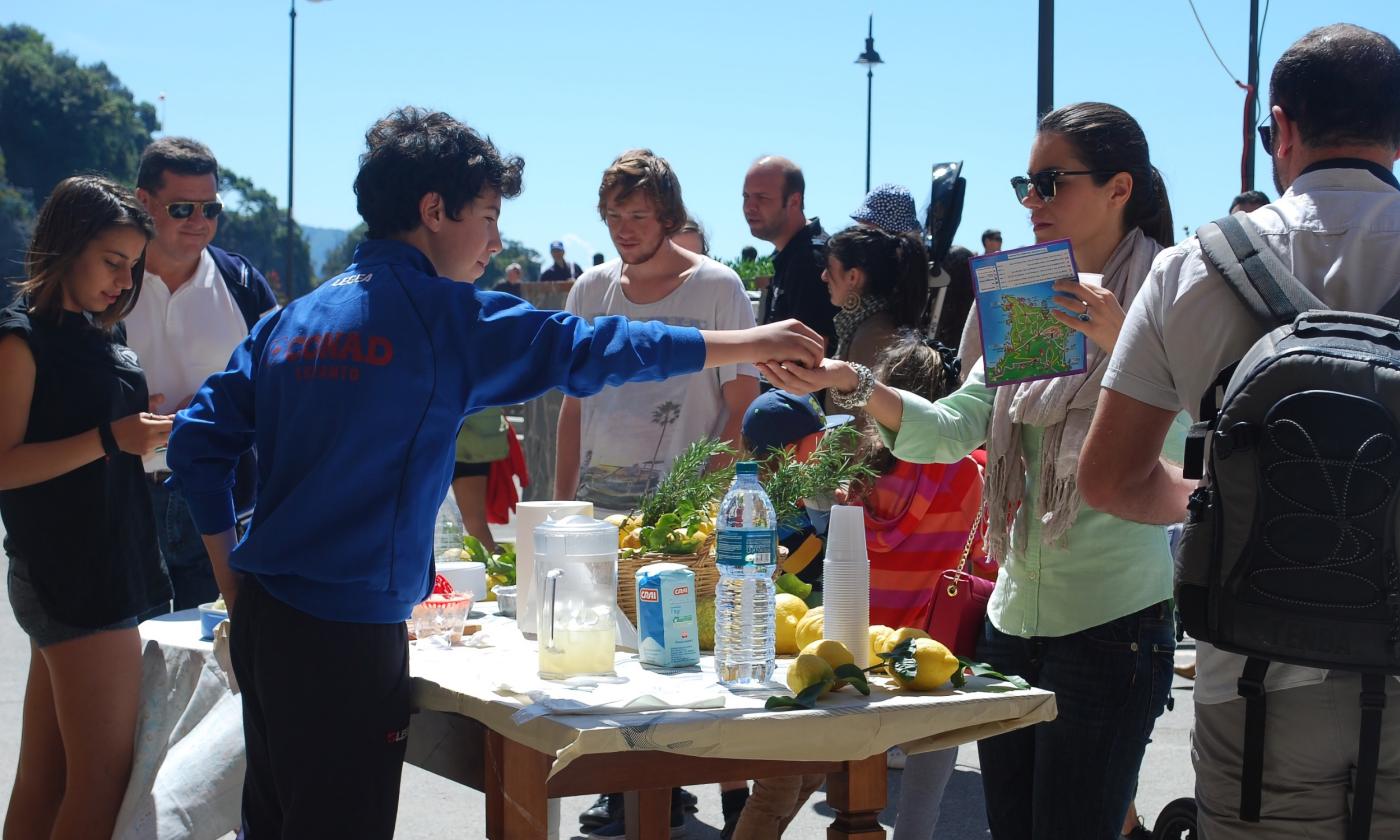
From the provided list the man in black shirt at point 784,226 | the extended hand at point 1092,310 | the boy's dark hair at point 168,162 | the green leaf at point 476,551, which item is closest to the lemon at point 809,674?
the extended hand at point 1092,310

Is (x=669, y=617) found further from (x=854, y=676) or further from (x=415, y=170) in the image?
(x=415, y=170)

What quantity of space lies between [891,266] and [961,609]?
178 centimetres

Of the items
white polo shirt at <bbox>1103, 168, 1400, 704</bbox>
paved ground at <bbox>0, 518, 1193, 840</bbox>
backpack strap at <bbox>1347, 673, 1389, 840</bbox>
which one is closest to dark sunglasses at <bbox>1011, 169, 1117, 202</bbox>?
white polo shirt at <bbox>1103, 168, 1400, 704</bbox>

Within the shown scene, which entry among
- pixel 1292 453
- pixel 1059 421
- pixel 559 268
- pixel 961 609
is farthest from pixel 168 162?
pixel 559 268

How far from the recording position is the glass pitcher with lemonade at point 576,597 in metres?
2.74

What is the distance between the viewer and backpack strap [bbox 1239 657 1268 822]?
6.36ft

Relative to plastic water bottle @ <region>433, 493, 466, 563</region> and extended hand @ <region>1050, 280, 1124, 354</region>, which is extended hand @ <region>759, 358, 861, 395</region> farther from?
plastic water bottle @ <region>433, 493, 466, 563</region>

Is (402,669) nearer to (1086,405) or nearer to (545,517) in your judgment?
(545,517)

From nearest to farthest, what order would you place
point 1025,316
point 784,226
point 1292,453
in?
point 1292,453 < point 1025,316 < point 784,226

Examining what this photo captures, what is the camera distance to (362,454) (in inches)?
98.7

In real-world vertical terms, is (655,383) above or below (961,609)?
above

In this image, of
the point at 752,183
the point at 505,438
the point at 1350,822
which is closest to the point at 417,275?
the point at 1350,822

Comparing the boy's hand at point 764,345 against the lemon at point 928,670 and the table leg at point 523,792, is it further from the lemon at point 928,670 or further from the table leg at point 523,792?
the table leg at point 523,792

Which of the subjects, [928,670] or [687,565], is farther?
[687,565]
